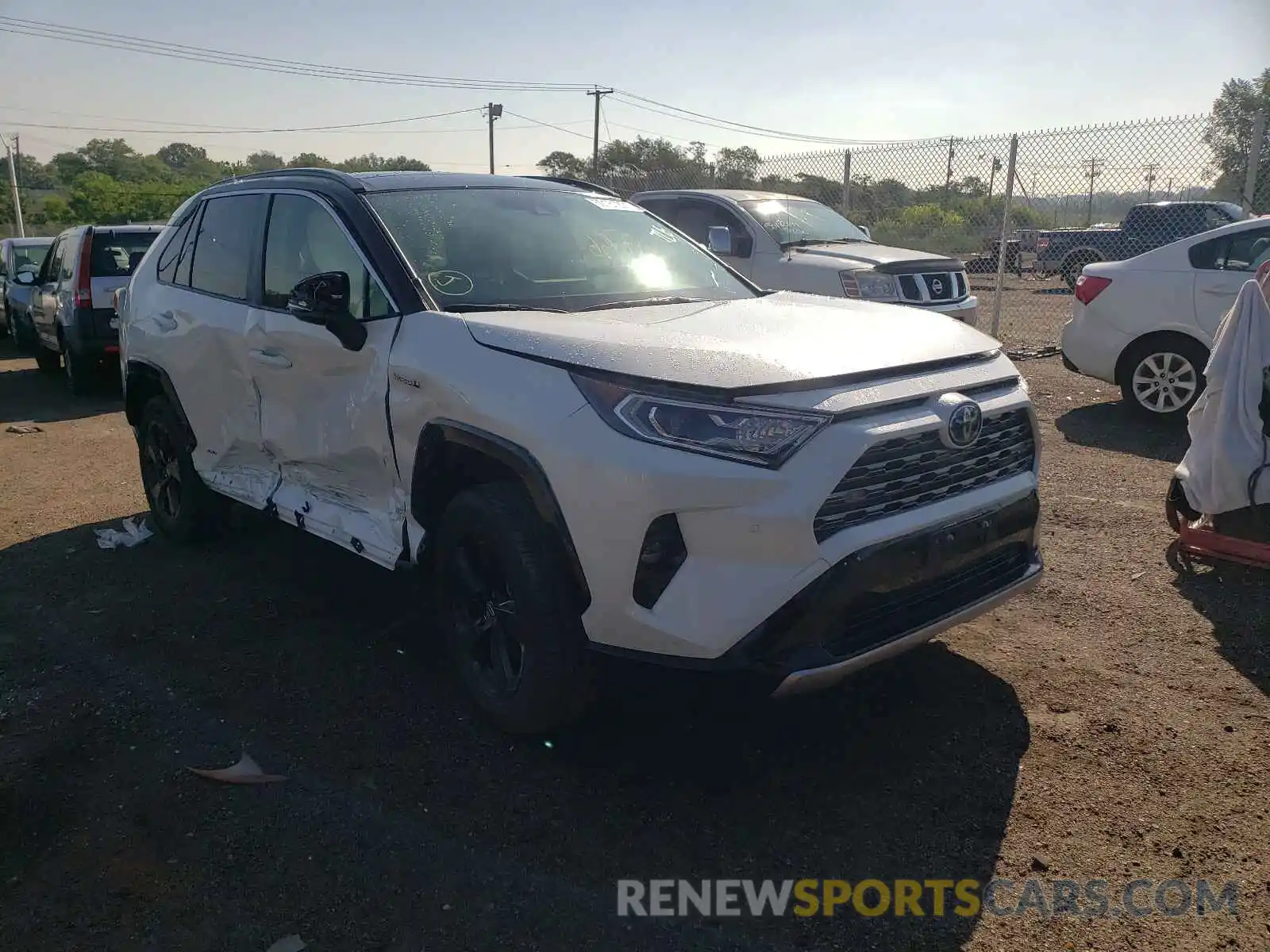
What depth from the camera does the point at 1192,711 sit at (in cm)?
342

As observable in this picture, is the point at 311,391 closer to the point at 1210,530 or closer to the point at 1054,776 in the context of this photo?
the point at 1054,776

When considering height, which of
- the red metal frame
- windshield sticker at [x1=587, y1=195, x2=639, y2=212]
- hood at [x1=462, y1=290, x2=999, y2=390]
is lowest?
the red metal frame

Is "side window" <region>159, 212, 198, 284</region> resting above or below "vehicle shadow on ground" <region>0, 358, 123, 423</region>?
above

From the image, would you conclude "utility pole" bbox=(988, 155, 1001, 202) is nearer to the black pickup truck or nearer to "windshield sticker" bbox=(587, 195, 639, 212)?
the black pickup truck

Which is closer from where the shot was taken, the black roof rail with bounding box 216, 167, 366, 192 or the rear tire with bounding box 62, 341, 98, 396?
the black roof rail with bounding box 216, 167, 366, 192

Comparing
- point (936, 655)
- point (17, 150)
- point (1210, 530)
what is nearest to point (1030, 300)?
point (1210, 530)

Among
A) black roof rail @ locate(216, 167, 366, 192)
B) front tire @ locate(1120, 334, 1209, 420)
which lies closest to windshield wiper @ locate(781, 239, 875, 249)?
front tire @ locate(1120, 334, 1209, 420)

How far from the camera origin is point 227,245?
4.80 meters

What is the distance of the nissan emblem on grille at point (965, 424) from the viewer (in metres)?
2.90

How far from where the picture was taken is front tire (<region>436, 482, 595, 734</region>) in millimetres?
2910

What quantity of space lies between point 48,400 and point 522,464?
1037 cm

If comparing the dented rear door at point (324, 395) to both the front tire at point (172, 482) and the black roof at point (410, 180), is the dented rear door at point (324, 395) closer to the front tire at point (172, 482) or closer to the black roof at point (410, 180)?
the black roof at point (410, 180)

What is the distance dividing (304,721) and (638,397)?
185cm

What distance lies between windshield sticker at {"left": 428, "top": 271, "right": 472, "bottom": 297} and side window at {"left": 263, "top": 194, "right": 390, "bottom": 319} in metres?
0.19
